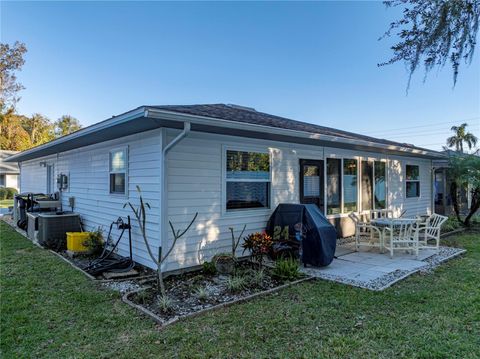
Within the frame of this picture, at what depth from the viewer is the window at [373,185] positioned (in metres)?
8.99

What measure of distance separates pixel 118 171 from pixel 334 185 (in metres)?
5.16

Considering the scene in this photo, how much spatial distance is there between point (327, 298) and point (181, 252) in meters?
2.45

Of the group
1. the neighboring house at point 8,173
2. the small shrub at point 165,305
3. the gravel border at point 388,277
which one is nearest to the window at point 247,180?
the gravel border at point 388,277

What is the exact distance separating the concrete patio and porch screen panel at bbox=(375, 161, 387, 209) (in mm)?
2441

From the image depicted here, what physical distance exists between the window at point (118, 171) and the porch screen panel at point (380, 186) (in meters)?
6.97

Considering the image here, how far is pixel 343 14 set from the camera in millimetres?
9820

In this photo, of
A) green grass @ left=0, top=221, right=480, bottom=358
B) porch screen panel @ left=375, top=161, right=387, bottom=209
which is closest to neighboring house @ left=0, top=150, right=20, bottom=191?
green grass @ left=0, top=221, right=480, bottom=358

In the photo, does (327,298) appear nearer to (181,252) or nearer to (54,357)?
(181,252)

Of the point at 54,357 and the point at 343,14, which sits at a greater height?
the point at 343,14

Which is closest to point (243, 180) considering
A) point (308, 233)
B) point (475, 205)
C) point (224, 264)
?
point (308, 233)

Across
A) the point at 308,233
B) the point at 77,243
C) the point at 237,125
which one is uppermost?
the point at 237,125

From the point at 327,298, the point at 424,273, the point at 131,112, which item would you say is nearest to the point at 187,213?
the point at 131,112

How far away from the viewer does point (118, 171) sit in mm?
6566

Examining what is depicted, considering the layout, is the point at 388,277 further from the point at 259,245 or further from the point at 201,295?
the point at 201,295
